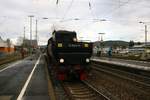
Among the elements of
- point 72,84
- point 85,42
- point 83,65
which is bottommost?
point 72,84

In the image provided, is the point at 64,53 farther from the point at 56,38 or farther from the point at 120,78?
the point at 120,78

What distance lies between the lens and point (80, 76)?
18125mm

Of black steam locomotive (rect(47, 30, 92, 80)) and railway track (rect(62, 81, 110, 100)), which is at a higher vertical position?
black steam locomotive (rect(47, 30, 92, 80))

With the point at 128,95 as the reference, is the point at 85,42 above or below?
above

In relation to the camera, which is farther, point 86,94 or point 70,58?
point 70,58

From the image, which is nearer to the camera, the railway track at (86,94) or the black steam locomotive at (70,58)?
the railway track at (86,94)

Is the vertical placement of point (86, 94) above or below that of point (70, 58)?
below

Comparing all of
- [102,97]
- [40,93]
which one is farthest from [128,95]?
[40,93]

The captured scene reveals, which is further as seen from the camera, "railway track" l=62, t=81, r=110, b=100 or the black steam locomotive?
the black steam locomotive

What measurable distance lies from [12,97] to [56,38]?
23.3 feet

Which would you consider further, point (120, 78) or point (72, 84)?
point (120, 78)

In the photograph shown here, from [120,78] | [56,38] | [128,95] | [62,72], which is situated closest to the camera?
[128,95]

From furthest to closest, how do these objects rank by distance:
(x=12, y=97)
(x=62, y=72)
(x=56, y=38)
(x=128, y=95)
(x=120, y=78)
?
(x=120, y=78) < (x=56, y=38) < (x=62, y=72) < (x=128, y=95) < (x=12, y=97)

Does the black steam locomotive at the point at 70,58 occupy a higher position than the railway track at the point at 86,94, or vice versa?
the black steam locomotive at the point at 70,58
